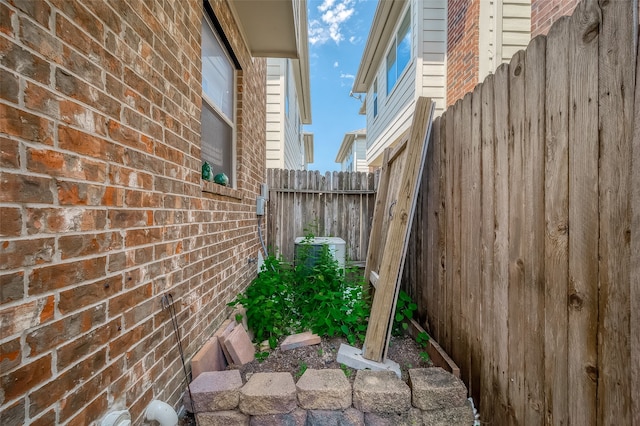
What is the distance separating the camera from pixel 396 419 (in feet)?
5.42

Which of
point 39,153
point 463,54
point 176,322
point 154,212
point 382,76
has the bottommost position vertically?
point 176,322

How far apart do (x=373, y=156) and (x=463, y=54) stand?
4227 millimetres

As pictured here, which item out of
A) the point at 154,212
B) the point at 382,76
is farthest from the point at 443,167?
the point at 382,76

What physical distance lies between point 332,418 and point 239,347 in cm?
88

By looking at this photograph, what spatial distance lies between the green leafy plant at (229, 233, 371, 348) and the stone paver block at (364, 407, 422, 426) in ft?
2.22

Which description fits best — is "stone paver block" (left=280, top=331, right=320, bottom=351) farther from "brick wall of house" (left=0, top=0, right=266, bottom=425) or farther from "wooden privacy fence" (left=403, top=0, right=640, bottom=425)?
"wooden privacy fence" (left=403, top=0, right=640, bottom=425)

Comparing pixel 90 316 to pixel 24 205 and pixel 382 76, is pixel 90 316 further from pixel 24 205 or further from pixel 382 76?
pixel 382 76

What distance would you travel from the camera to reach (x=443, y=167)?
2.37 meters

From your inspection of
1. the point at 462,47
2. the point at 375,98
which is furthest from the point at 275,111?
the point at 375,98

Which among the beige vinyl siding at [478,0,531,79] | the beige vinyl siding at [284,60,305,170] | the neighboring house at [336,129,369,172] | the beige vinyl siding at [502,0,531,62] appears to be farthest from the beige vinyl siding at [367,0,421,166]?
the neighboring house at [336,129,369,172]

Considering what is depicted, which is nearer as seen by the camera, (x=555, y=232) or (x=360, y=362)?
(x=555, y=232)

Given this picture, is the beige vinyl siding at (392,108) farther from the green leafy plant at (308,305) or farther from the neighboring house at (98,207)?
the neighboring house at (98,207)

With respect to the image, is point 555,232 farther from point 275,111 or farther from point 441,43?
point 275,111

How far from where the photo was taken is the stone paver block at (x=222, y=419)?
5.33ft
